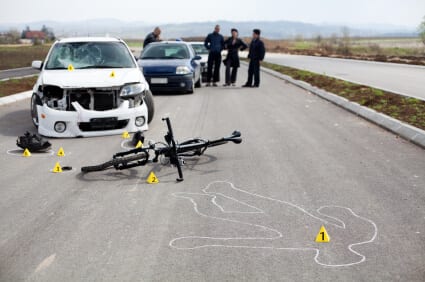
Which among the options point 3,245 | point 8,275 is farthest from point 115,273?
point 3,245

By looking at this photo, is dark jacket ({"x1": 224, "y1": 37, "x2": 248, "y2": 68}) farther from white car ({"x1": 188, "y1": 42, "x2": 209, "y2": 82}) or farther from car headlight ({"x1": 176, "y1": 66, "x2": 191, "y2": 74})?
white car ({"x1": 188, "y1": 42, "x2": 209, "y2": 82})

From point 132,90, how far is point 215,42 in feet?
35.1

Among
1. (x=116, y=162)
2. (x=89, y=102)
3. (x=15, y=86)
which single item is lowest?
(x=15, y=86)

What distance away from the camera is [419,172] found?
7309 mm

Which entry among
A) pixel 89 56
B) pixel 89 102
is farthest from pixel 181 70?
pixel 89 102

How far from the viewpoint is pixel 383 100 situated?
46.8ft

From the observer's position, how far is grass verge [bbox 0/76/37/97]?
689 inches

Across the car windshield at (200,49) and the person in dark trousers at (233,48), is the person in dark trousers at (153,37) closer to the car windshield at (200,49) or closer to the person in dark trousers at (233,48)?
the person in dark trousers at (233,48)

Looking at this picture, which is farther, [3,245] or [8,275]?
[3,245]

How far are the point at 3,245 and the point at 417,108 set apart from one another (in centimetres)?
1011

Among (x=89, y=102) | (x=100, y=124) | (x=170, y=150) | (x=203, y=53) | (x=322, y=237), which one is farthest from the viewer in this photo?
(x=203, y=53)

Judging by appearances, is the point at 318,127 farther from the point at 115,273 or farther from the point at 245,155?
the point at 115,273

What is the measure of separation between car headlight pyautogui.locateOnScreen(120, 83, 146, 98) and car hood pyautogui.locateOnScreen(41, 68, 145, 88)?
9 cm

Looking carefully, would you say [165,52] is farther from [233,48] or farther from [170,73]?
[233,48]
